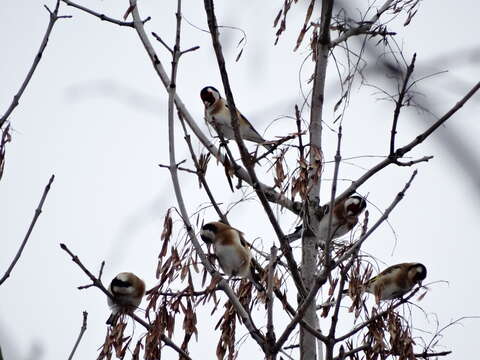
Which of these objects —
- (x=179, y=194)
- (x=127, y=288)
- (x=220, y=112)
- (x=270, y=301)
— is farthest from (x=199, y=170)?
(x=220, y=112)

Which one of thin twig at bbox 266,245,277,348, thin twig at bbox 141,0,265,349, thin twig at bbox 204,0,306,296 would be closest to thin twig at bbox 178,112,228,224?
thin twig at bbox 141,0,265,349

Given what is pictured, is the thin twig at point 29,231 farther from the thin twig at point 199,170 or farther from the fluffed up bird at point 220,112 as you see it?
the fluffed up bird at point 220,112

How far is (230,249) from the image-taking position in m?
4.14

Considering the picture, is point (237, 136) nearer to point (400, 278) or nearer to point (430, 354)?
point (430, 354)

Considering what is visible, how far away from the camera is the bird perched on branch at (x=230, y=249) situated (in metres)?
3.75

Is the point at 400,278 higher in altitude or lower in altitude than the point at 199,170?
higher

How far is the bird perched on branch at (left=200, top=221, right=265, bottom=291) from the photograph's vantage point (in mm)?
3746

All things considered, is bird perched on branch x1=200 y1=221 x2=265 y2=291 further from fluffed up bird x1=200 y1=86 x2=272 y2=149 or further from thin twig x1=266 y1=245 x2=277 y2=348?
thin twig x1=266 y1=245 x2=277 y2=348

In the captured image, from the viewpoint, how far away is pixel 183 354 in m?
2.77

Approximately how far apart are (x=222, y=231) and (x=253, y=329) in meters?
1.71

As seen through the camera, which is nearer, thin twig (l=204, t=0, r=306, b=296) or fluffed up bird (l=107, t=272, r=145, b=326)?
thin twig (l=204, t=0, r=306, b=296)

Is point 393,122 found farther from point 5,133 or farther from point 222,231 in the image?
point 222,231

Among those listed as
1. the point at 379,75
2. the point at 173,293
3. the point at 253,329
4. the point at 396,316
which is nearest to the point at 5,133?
the point at 173,293

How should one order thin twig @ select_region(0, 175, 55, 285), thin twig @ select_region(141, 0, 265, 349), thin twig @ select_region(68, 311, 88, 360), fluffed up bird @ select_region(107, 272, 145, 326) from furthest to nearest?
fluffed up bird @ select_region(107, 272, 145, 326) → thin twig @ select_region(141, 0, 265, 349) → thin twig @ select_region(68, 311, 88, 360) → thin twig @ select_region(0, 175, 55, 285)
